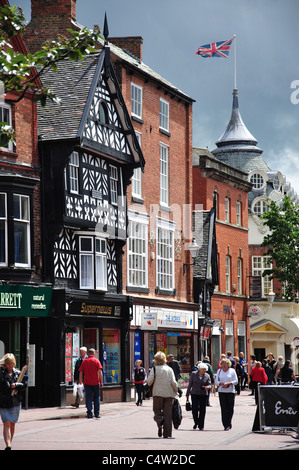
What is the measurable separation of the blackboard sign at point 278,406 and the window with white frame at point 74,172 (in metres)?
13.6

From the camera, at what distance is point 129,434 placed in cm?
2042

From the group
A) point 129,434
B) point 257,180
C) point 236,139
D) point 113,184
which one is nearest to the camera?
point 129,434

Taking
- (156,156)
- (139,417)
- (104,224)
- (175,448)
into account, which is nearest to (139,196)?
(156,156)

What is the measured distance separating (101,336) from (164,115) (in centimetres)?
1330

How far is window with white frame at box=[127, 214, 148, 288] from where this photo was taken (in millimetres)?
39188

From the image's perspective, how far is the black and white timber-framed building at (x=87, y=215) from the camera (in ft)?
103

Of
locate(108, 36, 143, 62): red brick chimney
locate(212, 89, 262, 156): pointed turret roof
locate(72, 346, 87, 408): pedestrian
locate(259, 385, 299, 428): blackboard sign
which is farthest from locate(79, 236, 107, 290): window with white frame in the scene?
locate(212, 89, 262, 156): pointed turret roof

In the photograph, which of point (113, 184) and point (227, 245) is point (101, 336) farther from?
point (227, 245)

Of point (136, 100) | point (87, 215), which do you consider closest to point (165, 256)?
point (136, 100)

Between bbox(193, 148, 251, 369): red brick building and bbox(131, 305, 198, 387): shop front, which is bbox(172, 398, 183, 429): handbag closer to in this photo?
bbox(131, 305, 198, 387): shop front

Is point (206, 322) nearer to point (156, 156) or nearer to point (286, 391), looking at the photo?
point (156, 156)

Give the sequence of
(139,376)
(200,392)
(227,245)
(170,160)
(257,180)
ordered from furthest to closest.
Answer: (257,180) → (227,245) → (170,160) → (139,376) → (200,392)

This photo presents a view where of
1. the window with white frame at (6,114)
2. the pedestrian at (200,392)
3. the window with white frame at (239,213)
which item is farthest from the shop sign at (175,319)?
the pedestrian at (200,392)

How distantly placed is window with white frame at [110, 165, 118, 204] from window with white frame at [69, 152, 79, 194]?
9.83 ft
